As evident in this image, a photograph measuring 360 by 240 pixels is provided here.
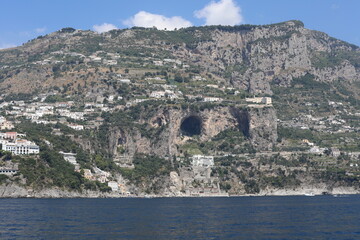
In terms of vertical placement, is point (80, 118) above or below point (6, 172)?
above

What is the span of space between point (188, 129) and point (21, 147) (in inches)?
2285

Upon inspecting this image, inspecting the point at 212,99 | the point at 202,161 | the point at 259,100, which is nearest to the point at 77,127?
the point at 202,161

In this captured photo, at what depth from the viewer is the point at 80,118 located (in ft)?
590

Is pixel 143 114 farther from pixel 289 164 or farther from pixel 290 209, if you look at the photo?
pixel 290 209

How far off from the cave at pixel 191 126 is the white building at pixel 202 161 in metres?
18.0

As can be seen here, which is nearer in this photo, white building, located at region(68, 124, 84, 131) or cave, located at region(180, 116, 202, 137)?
white building, located at region(68, 124, 84, 131)

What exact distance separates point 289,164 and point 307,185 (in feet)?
21.4

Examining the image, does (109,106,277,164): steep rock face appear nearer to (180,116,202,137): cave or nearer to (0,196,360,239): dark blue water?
(180,116,202,137): cave

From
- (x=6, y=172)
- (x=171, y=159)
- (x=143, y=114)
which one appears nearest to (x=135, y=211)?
(x=6, y=172)

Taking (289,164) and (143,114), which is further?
(143,114)

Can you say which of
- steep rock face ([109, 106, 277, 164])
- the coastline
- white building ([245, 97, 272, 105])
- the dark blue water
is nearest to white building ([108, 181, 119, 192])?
the coastline

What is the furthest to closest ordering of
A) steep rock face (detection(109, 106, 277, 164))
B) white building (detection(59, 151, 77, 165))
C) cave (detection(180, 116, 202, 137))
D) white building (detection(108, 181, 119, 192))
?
cave (detection(180, 116, 202, 137)) → steep rock face (detection(109, 106, 277, 164)) → white building (detection(108, 181, 119, 192)) → white building (detection(59, 151, 77, 165))

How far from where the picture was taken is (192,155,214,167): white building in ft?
531

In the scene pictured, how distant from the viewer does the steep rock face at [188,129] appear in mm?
163750
